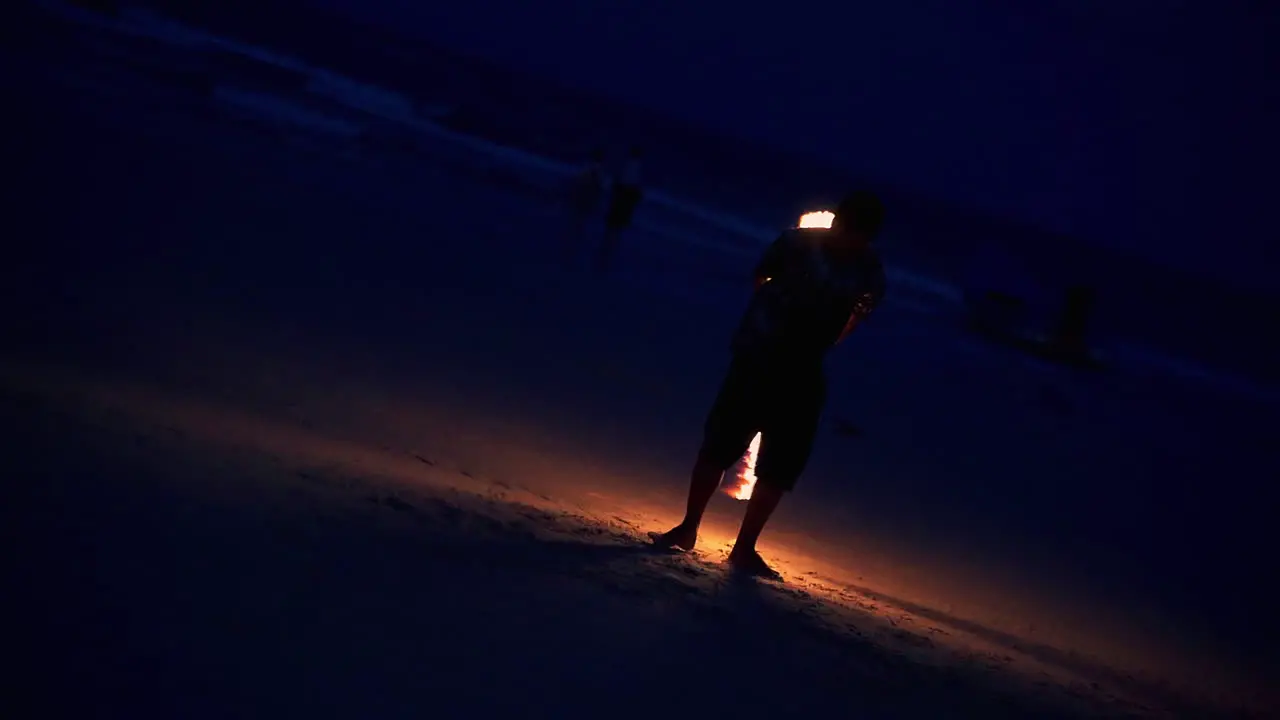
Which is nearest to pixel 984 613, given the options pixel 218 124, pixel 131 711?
pixel 131 711

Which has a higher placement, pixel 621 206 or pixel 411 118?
pixel 411 118

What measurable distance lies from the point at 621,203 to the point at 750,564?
1121 cm

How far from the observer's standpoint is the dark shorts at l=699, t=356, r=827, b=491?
4387 mm

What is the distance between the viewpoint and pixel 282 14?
216 ft

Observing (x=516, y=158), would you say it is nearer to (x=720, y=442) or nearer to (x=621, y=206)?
(x=621, y=206)

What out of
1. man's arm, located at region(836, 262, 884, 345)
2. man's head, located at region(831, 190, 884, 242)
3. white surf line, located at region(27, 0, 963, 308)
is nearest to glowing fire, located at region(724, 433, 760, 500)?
man's arm, located at region(836, 262, 884, 345)

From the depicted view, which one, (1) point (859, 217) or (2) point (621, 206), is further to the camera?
(2) point (621, 206)

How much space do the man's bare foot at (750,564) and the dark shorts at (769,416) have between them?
33 cm

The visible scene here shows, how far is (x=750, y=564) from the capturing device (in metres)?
4.61

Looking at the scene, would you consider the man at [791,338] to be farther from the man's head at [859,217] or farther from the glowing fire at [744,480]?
the glowing fire at [744,480]

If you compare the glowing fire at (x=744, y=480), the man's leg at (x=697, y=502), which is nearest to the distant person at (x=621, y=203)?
the glowing fire at (x=744, y=480)

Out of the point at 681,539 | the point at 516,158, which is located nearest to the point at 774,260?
the point at 681,539

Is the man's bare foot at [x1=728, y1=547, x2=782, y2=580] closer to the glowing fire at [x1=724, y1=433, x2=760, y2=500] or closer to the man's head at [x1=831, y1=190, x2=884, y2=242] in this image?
the man's head at [x1=831, y1=190, x2=884, y2=242]

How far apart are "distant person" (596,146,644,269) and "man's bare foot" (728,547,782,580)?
35.1 feet
